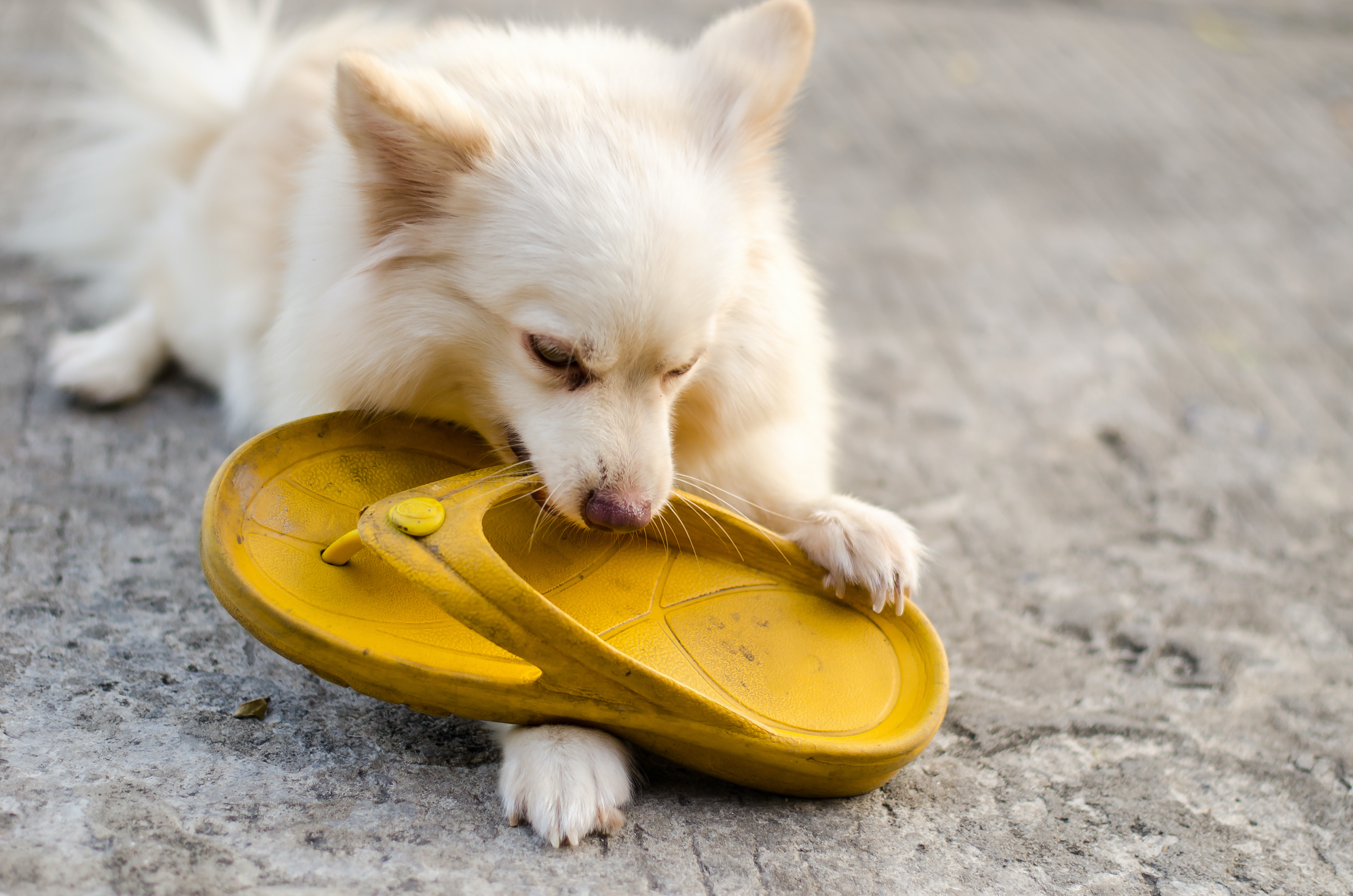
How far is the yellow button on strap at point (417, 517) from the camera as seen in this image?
1.76 meters

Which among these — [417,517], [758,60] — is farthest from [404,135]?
[758,60]

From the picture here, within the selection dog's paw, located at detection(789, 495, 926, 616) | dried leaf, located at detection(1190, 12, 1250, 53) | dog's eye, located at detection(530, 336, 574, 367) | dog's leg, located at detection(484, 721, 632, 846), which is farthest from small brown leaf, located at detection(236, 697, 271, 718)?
dried leaf, located at detection(1190, 12, 1250, 53)

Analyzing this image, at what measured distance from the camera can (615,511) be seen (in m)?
1.98

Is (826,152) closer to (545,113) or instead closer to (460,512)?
(545,113)

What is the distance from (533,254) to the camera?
2.00 meters

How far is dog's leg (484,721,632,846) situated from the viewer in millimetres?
1830

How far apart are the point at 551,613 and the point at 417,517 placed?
0.29 m

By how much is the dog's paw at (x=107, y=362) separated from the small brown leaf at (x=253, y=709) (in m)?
1.50

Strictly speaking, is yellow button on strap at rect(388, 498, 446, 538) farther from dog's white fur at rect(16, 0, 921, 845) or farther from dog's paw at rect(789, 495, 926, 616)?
dog's paw at rect(789, 495, 926, 616)

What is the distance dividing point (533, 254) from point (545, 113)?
13.0 inches

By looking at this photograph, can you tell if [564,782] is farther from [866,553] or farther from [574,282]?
[574,282]

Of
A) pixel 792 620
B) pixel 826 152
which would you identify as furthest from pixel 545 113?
pixel 826 152

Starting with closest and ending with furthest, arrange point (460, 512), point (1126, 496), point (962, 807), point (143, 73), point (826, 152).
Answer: point (460, 512)
point (962, 807)
point (1126, 496)
point (143, 73)
point (826, 152)

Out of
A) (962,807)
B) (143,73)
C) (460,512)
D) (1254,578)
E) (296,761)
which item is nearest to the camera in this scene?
(460,512)
